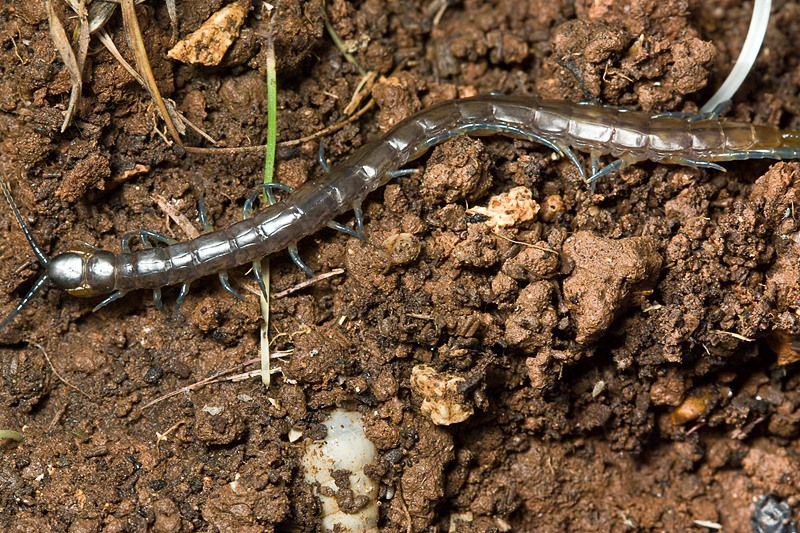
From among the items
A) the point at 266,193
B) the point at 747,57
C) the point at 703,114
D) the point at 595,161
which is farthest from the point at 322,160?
the point at 747,57

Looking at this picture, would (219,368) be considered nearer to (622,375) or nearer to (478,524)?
(478,524)

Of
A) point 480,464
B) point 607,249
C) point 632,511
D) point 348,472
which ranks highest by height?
point 607,249

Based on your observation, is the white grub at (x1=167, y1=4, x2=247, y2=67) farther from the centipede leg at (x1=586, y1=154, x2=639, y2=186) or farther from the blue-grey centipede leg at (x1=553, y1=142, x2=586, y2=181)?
the centipede leg at (x1=586, y1=154, x2=639, y2=186)

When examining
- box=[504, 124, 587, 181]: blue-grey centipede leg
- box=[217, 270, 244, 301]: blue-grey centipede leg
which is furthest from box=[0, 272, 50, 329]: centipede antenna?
box=[504, 124, 587, 181]: blue-grey centipede leg

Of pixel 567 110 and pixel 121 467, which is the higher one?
pixel 567 110

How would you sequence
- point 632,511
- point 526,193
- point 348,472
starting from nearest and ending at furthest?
1. point 348,472
2. point 526,193
3. point 632,511

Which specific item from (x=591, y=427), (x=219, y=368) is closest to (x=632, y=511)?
(x=591, y=427)

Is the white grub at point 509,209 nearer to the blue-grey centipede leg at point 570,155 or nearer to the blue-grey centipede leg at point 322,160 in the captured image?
the blue-grey centipede leg at point 570,155
